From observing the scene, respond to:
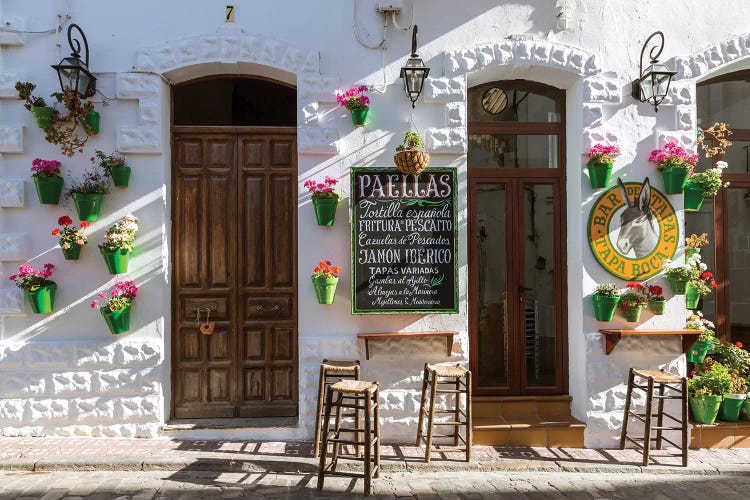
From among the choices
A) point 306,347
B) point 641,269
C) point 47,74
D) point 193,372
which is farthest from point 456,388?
point 47,74

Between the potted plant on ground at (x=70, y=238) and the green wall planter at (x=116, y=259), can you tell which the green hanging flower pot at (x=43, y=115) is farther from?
the green wall planter at (x=116, y=259)

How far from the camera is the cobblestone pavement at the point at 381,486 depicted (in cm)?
438

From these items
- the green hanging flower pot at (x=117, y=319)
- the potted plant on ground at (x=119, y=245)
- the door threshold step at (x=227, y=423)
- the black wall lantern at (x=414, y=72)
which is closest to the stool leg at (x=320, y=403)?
the door threshold step at (x=227, y=423)

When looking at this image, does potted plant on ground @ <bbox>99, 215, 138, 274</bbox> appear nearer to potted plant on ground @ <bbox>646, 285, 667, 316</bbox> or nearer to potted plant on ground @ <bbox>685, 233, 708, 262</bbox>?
potted plant on ground @ <bbox>646, 285, 667, 316</bbox>

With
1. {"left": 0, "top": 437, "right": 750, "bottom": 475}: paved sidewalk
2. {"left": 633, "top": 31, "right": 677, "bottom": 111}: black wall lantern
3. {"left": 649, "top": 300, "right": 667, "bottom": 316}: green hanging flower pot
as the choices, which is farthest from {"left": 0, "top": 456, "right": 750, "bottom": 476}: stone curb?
{"left": 633, "top": 31, "right": 677, "bottom": 111}: black wall lantern

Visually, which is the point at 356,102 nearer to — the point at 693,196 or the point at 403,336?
the point at 403,336

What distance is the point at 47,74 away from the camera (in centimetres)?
536

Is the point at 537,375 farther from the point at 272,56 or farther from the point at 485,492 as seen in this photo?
the point at 272,56

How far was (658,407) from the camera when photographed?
529 cm

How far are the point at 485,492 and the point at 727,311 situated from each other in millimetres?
3636

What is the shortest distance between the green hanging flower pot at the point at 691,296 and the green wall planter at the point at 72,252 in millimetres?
5912

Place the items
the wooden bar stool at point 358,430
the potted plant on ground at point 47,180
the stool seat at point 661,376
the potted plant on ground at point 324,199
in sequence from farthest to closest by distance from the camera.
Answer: the potted plant on ground at point 324,199 < the potted plant on ground at point 47,180 < the stool seat at point 661,376 < the wooden bar stool at point 358,430

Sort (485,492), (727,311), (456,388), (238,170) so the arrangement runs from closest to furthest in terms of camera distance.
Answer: (485,492) < (456,388) < (238,170) < (727,311)

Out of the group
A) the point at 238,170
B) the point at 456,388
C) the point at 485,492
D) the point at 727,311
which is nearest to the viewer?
the point at 485,492
